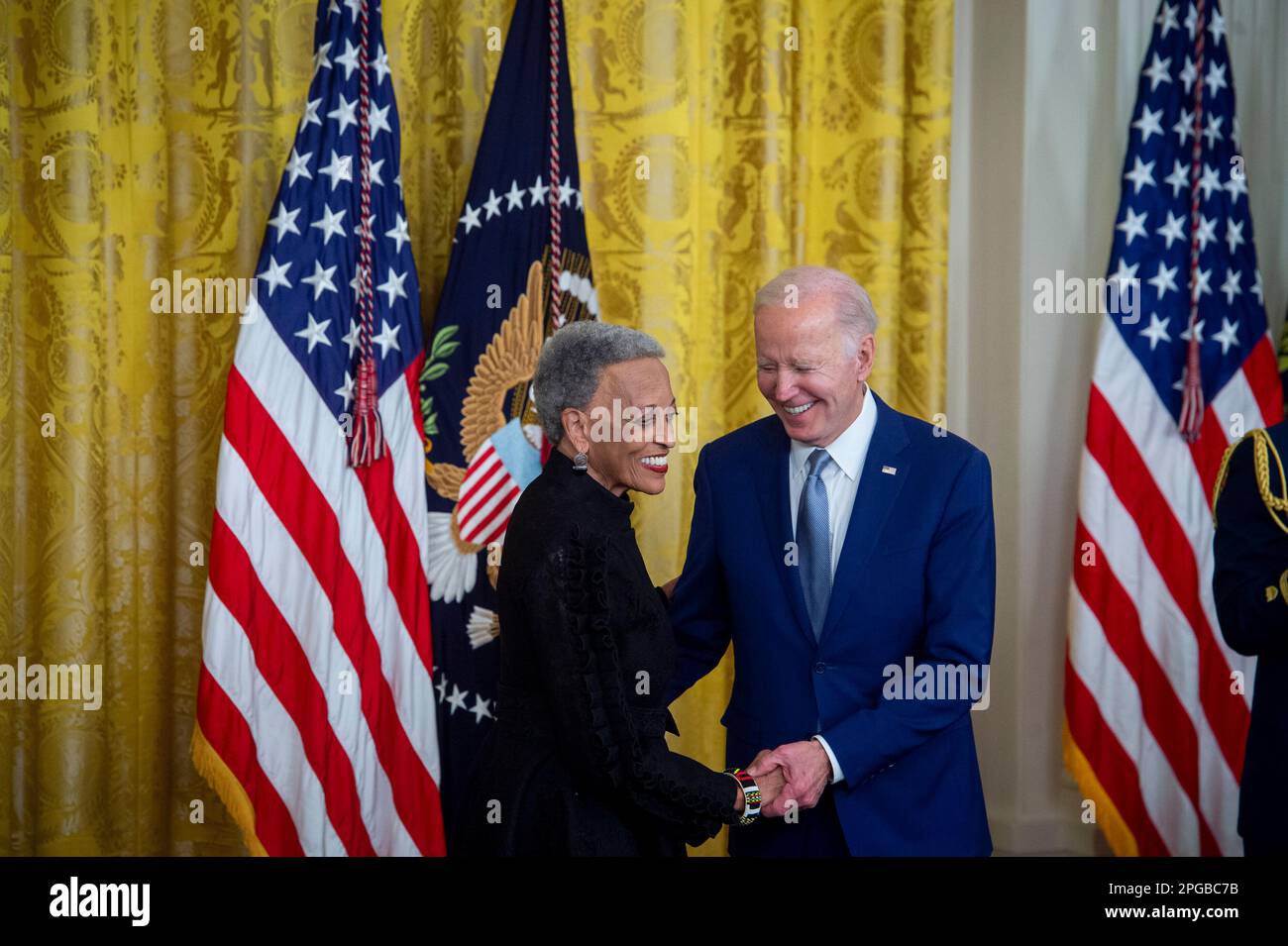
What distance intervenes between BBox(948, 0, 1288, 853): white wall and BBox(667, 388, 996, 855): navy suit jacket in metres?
1.86

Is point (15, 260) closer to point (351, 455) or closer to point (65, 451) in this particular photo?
point (65, 451)

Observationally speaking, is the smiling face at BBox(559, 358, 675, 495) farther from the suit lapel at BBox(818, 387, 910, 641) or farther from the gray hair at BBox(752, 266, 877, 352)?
the suit lapel at BBox(818, 387, 910, 641)

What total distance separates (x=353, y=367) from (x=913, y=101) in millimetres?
2092

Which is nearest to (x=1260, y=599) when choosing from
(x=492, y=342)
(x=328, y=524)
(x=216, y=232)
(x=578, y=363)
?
(x=578, y=363)

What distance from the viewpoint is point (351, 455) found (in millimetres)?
3689

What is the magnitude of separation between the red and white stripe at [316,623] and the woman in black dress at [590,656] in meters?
1.32

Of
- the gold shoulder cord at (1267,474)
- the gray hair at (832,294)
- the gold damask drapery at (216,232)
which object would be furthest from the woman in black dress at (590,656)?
the gold damask drapery at (216,232)

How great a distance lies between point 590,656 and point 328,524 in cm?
174

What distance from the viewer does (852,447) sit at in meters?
2.63

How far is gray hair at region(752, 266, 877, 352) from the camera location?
256cm

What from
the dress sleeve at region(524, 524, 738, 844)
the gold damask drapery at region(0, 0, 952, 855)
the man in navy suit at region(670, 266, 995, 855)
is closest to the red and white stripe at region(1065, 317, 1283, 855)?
the gold damask drapery at region(0, 0, 952, 855)

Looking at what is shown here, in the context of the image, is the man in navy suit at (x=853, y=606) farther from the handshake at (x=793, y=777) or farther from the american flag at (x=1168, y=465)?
the american flag at (x=1168, y=465)

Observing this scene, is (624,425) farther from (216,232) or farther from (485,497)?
(216,232)

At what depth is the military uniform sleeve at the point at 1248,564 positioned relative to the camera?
248cm
